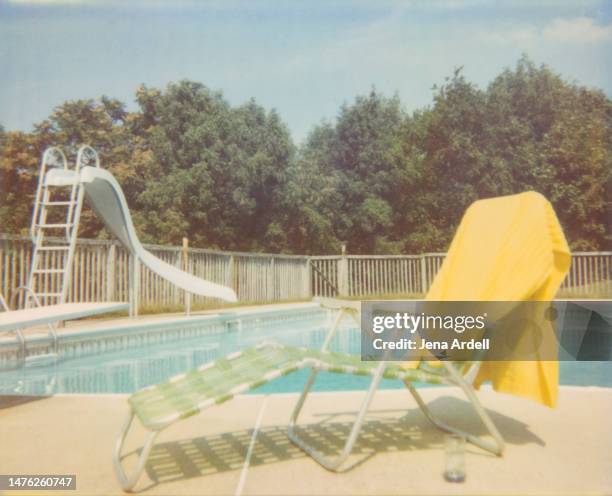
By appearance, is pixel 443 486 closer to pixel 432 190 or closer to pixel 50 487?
pixel 50 487

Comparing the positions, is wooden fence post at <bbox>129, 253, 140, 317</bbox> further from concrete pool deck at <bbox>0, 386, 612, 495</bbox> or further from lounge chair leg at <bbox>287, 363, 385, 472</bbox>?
lounge chair leg at <bbox>287, 363, 385, 472</bbox>

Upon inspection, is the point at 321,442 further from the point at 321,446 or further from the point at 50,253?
the point at 50,253

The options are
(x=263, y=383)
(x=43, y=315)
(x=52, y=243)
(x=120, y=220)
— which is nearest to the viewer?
(x=263, y=383)

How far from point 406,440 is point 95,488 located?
1368 mm

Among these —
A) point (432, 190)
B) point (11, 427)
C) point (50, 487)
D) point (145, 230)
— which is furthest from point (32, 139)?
point (50, 487)

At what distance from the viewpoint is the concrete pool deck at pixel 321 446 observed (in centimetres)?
201

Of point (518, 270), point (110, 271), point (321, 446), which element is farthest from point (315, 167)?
point (321, 446)

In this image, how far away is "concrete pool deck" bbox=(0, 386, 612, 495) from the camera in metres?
2.01

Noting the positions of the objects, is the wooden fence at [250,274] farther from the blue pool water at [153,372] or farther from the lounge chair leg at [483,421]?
the lounge chair leg at [483,421]

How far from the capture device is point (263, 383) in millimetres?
2049

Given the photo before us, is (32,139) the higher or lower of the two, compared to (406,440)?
higher

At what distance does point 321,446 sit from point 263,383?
63cm

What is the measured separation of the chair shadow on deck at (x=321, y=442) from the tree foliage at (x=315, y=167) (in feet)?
41.9

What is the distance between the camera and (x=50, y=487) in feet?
6.45
